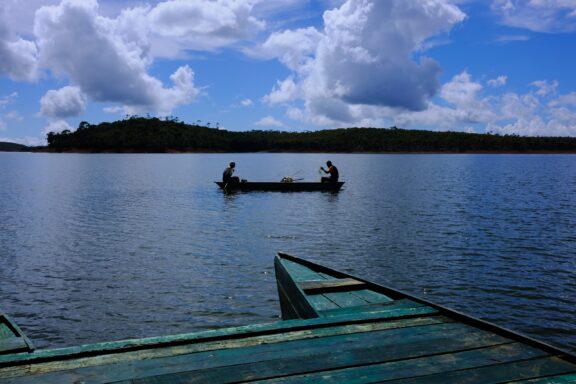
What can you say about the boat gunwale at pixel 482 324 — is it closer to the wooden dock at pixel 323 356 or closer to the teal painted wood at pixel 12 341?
the wooden dock at pixel 323 356

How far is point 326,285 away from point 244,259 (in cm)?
796

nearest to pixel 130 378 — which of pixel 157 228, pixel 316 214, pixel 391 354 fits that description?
pixel 391 354

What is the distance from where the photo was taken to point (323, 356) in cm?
468

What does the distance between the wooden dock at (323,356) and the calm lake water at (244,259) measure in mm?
4608

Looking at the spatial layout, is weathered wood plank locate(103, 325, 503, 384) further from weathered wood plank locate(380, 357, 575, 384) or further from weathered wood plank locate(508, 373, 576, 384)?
weathered wood plank locate(508, 373, 576, 384)

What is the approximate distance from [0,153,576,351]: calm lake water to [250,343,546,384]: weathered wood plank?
491 centimetres

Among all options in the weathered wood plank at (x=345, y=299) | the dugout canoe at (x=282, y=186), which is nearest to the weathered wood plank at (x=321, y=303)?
the weathered wood plank at (x=345, y=299)

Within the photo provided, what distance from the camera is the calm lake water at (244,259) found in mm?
10203

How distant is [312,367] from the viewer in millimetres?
4430

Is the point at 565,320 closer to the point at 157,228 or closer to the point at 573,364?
the point at 573,364

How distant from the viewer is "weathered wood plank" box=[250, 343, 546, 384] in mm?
4215

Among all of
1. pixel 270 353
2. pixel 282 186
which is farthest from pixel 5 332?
pixel 282 186

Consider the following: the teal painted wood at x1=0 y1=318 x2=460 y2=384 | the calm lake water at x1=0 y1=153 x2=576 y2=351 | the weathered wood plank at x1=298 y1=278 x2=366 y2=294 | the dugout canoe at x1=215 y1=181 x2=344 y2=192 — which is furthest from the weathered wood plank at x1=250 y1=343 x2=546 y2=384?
the dugout canoe at x1=215 y1=181 x2=344 y2=192

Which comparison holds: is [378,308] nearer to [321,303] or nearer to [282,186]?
[321,303]
